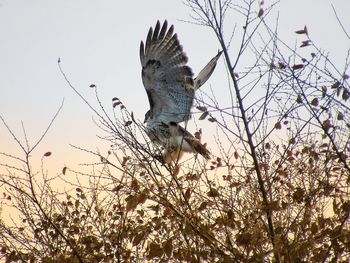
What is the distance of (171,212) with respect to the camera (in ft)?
13.9

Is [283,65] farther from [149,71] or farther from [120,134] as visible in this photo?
[149,71]

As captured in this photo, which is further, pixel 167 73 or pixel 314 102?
pixel 167 73

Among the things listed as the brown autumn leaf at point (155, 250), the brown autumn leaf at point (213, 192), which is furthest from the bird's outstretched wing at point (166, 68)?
the brown autumn leaf at point (155, 250)

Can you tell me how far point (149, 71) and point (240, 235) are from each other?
5749mm

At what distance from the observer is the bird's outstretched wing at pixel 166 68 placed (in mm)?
9312

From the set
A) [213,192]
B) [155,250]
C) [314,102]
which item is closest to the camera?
[155,250]

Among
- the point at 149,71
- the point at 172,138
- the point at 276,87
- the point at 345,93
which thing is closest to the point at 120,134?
the point at 276,87

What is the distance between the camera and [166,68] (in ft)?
30.8

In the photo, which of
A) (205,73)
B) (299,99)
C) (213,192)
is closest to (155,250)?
(213,192)

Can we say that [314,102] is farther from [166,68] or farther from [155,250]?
[166,68]

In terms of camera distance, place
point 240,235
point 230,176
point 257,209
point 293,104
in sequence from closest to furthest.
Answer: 1. point 240,235
2. point 257,209
3. point 293,104
4. point 230,176

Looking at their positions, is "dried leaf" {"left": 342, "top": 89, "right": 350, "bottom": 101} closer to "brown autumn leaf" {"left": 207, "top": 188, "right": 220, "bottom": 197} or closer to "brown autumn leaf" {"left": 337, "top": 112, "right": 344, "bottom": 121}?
"brown autumn leaf" {"left": 337, "top": 112, "right": 344, "bottom": 121}

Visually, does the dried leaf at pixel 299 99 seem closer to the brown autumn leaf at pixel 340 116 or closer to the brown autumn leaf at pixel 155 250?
the brown autumn leaf at pixel 340 116

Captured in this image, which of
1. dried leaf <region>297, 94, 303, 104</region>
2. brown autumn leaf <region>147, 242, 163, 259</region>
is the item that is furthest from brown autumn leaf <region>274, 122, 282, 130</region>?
brown autumn leaf <region>147, 242, 163, 259</region>
